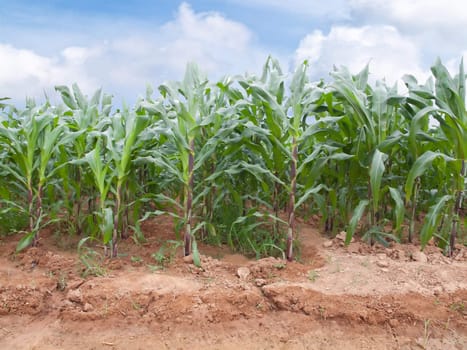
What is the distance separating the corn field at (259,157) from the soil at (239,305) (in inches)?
11.0

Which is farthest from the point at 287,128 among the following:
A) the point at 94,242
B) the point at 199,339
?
the point at 94,242

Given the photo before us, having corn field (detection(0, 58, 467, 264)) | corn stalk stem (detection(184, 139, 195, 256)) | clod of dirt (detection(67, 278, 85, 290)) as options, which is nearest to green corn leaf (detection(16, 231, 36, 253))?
corn field (detection(0, 58, 467, 264))

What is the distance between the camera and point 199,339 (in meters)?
2.77

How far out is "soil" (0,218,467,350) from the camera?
2.80m

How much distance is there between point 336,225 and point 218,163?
4.26ft

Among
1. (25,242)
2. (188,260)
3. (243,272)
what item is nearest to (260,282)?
(243,272)

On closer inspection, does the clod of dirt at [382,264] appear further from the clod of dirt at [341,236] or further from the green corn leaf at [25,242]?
the green corn leaf at [25,242]

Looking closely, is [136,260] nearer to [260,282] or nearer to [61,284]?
[61,284]

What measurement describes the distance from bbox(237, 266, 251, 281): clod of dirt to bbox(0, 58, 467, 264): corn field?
28cm

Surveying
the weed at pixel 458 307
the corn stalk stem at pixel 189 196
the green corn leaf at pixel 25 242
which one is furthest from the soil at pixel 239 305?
the green corn leaf at pixel 25 242

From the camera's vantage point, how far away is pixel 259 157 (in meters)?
3.96

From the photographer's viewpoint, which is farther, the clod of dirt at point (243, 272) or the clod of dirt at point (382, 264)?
the clod of dirt at point (382, 264)

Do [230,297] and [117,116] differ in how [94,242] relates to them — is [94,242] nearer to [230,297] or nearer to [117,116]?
[117,116]

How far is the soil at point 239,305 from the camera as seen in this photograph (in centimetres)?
280
